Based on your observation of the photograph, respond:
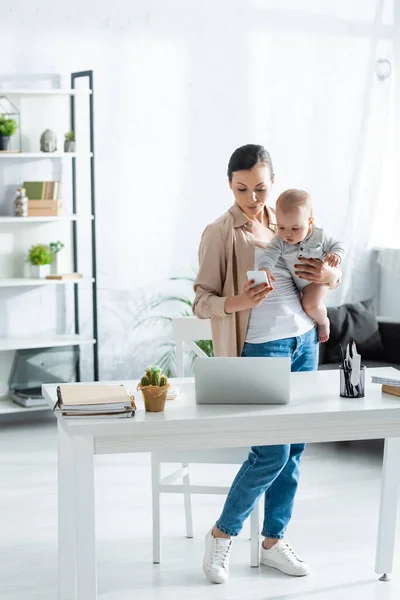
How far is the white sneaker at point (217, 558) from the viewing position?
123 inches

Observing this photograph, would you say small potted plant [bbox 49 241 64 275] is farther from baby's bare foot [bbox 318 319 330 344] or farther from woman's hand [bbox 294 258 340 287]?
woman's hand [bbox 294 258 340 287]

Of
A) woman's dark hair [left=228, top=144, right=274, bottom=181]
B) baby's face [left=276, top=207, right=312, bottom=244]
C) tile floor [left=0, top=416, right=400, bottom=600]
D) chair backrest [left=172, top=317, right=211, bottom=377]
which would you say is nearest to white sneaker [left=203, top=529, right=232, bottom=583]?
tile floor [left=0, top=416, right=400, bottom=600]

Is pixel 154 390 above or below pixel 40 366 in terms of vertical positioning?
above

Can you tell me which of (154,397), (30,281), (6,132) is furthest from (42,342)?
(154,397)

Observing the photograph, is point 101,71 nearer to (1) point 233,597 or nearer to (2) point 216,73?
(2) point 216,73

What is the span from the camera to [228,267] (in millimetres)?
2969

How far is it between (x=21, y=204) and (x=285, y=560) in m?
2.81

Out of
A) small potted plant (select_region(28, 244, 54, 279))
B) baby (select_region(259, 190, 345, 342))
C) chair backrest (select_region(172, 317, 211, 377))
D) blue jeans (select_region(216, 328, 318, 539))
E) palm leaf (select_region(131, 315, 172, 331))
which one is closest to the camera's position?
baby (select_region(259, 190, 345, 342))

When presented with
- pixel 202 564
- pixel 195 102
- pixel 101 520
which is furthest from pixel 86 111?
pixel 202 564

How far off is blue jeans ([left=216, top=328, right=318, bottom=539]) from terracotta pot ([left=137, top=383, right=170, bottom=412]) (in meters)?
0.50

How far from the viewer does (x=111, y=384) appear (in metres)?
2.74

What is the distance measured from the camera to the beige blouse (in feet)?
9.70

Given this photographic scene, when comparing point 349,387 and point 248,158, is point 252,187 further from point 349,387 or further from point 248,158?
point 349,387

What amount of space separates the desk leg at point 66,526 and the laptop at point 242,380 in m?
0.39
